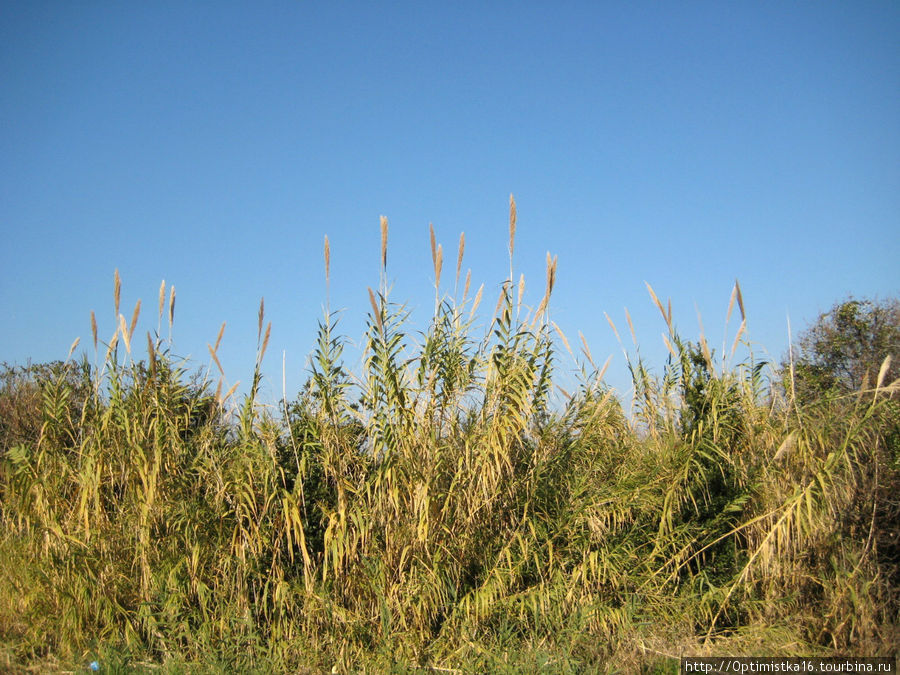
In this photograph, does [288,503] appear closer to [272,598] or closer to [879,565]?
[272,598]

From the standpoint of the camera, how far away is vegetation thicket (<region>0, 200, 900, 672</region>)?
4.42 metres

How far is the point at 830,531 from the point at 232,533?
435cm

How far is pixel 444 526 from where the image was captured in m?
4.65

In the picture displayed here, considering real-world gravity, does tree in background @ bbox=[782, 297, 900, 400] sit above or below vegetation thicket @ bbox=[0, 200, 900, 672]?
above

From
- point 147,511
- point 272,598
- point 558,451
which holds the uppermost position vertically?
point 558,451

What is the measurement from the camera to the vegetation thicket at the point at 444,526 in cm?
442

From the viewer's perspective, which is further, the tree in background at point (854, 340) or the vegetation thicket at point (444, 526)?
the tree in background at point (854, 340)

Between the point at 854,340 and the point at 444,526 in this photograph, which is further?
the point at 854,340

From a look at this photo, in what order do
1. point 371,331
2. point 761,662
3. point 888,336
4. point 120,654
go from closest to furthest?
point 761,662, point 120,654, point 371,331, point 888,336

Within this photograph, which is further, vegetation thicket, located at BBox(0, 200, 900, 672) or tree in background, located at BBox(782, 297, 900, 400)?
tree in background, located at BBox(782, 297, 900, 400)

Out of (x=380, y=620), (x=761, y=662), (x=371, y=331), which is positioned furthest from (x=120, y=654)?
(x=761, y=662)

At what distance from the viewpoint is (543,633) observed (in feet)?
14.9

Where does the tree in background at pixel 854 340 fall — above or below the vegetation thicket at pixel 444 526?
above

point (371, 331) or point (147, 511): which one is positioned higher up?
point (371, 331)
